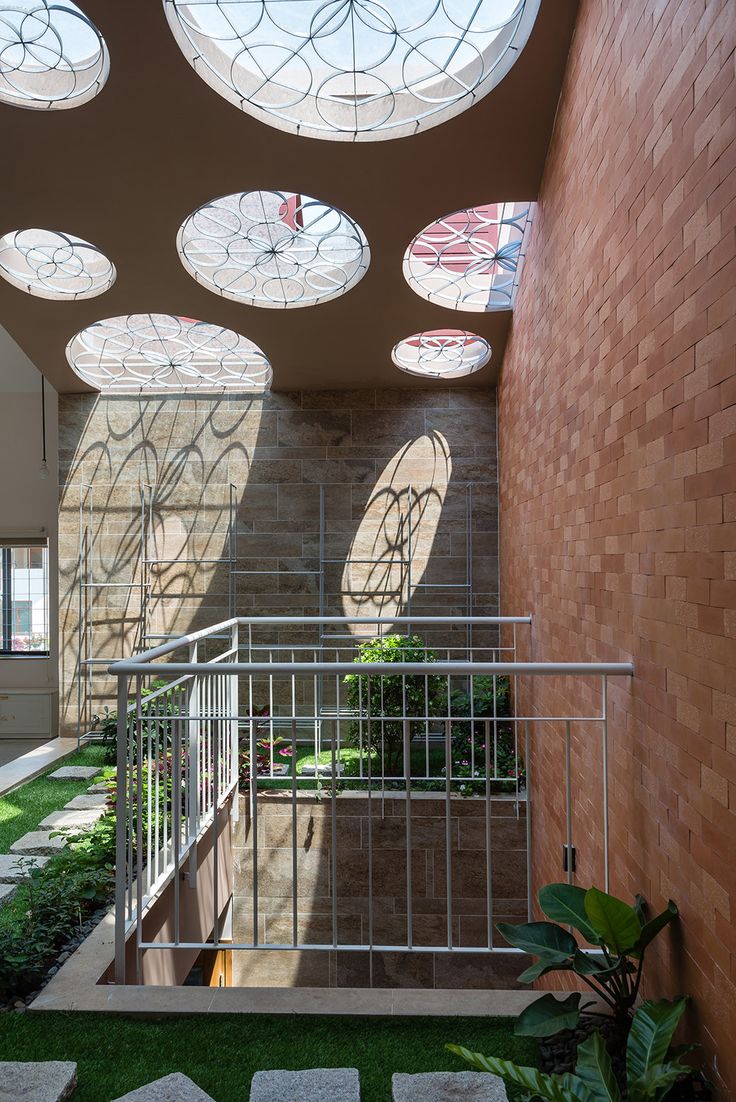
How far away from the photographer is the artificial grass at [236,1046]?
205cm

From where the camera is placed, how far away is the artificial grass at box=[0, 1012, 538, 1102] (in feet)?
6.73

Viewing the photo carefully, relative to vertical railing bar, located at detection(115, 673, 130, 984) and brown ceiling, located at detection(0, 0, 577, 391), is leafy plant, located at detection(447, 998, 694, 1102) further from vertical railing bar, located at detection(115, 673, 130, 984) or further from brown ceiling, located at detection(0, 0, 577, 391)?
brown ceiling, located at detection(0, 0, 577, 391)

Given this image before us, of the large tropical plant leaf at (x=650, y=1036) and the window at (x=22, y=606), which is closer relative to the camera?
the large tropical plant leaf at (x=650, y=1036)

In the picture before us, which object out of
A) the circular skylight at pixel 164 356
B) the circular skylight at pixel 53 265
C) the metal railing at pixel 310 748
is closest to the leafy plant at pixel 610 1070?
the metal railing at pixel 310 748

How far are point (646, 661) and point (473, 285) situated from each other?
407 cm

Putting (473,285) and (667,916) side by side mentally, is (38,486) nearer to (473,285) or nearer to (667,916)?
(473,285)

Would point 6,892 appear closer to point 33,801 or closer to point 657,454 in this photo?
point 33,801

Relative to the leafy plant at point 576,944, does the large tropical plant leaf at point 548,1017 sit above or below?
below

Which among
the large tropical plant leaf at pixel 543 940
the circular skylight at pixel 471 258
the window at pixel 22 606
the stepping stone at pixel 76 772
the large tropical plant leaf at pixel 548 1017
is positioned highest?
the circular skylight at pixel 471 258

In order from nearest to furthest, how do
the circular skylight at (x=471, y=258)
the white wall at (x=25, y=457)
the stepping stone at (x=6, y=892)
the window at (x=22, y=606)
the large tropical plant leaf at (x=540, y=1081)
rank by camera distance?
1. the large tropical plant leaf at (x=540, y=1081)
2. the stepping stone at (x=6, y=892)
3. the circular skylight at (x=471, y=258)
4. the white wall at (x=25, y=457)
5. the window at (x=22, y=606)

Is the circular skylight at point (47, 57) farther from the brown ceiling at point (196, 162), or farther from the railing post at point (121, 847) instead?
the railing post at point (121, 847)

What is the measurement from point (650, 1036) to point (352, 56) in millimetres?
4405

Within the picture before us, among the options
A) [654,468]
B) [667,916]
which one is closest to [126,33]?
[654,468]

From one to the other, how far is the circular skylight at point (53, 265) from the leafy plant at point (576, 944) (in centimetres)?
488
